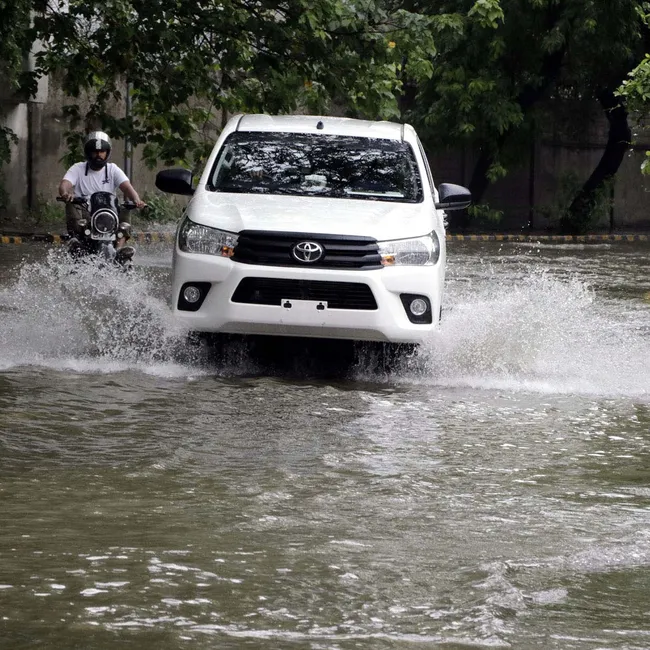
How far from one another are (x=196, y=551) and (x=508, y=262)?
63.3ft

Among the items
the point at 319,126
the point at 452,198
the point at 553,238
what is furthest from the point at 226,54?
the point at 553,238

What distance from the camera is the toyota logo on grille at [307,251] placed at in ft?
33.5

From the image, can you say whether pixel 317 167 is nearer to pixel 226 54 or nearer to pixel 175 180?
pixel 175 180

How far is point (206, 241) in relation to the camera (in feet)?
34.1

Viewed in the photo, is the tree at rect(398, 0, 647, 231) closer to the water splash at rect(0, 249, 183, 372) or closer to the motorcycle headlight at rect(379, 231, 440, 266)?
the water splash at rect(0, 249, 183, 372)

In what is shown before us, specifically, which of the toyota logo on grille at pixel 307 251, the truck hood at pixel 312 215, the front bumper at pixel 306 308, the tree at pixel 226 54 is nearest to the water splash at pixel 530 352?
the front bumper at pixel 306 308

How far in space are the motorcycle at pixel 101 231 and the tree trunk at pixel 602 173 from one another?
22862mm

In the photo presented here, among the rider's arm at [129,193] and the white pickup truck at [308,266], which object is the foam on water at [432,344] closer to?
A: the white pickup truck at [308,266]

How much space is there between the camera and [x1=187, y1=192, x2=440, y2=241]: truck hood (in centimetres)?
1030

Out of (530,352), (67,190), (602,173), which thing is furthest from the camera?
(602,173)

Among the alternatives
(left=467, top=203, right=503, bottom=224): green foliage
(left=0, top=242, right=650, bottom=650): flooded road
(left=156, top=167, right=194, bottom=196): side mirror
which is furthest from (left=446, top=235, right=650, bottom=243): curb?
(left=156, top=167, right=194, bottom=196): side mirror

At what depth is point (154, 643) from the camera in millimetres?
4504

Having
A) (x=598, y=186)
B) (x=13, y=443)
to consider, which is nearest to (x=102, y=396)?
(x=13, y=443)

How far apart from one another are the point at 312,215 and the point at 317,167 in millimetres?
1024
